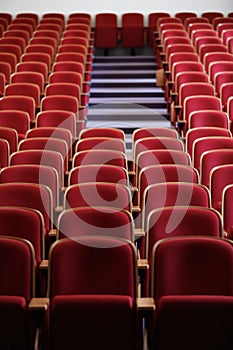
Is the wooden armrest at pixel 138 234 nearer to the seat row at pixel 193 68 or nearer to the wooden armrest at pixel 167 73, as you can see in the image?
the seat row at pixel 193 68

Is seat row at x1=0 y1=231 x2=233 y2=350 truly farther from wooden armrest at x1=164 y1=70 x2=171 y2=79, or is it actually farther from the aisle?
wooden armrest at x1=164 y1=70 x2=171 y2=79

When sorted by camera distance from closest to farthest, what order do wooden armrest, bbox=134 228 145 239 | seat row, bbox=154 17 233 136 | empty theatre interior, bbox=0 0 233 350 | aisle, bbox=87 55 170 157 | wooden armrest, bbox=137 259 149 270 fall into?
empty theatre interior, bbox=0 0 233 350, wooden armrest, bbox=137 259 149 270, wooden armrest, bbox=134 228 145 239, seat row, bbox=154 17 233 136, aisle, bbox=87 55 170 157

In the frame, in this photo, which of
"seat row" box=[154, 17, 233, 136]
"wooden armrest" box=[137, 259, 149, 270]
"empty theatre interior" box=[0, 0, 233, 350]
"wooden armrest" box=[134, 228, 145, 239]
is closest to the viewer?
"empty theatre interior" box=[0, 0, 233, 350]

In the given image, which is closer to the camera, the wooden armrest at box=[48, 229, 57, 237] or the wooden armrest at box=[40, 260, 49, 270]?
the wooden armrest at box=[40, 260, 49, 270]

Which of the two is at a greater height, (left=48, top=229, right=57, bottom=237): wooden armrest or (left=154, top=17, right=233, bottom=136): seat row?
(left=154, top=17, right=233, bottom=136): seat row

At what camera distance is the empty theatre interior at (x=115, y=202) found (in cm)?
88

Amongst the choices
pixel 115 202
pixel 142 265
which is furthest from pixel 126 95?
pixel 142 265

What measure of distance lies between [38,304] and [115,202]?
41 cm

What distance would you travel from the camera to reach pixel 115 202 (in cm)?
126

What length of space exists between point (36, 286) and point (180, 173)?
0.51 m

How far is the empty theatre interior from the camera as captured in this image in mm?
884

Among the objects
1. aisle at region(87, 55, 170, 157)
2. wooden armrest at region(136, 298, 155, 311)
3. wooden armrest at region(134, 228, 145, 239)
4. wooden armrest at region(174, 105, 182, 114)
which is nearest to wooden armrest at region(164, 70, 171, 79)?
aisle at region(87, 55, 170, 157)

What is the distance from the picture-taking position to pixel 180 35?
9.59 ft

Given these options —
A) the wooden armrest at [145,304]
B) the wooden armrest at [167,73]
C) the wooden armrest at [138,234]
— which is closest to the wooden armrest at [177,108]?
the wooden armrest at [167,73]
